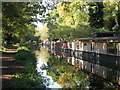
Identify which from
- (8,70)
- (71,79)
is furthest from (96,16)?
(8,70)

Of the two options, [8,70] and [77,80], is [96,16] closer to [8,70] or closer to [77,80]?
[77,80]

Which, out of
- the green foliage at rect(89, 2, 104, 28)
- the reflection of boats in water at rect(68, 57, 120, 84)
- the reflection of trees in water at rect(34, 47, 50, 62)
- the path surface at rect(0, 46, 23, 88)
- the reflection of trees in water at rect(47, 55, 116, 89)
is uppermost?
the green foliage at rect(89, 2, 104, 28)

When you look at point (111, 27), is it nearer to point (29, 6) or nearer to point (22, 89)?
point (29, 6)

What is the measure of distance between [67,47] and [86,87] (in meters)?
33.6

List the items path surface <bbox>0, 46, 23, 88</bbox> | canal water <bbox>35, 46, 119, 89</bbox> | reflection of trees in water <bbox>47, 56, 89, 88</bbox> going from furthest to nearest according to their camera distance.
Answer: reflection of trees in water <bbox>47, 56, 89, 88</bbox>, canal water <bbox>35, 46, 119, 89</bbox>, path surface <bbox>0, 46, 23, 88</bbox>

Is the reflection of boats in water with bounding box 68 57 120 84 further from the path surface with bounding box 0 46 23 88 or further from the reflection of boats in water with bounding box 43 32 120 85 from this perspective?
the path surface with bounding box 0 46 23 88

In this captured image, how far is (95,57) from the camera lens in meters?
27.8

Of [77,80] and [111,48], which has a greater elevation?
[111,48]

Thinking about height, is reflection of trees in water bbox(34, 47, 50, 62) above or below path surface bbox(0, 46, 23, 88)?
below

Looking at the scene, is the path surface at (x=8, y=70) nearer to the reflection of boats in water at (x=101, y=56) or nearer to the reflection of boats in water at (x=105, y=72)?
the reflection of boats in water at (x=105, y=72)

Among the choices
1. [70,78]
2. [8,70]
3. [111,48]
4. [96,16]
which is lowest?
[70,78]

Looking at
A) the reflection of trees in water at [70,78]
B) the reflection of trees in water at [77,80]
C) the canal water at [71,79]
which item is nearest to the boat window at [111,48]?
the canal water at [71,79]

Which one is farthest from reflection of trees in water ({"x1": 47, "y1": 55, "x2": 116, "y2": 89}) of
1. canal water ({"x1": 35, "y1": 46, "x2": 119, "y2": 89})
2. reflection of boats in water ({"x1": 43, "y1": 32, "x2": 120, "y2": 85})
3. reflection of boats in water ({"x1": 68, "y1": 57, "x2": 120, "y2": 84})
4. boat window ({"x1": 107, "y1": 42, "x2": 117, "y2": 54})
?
boat window ({"x1": 107, "y1": 42, "x2": 117, "y2": 54})

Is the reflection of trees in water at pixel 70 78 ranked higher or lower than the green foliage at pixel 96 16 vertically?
lower
